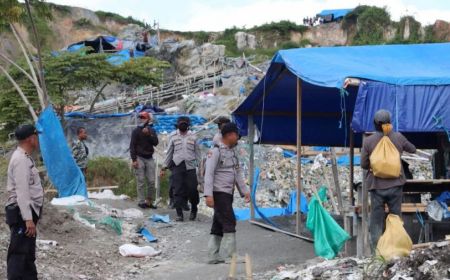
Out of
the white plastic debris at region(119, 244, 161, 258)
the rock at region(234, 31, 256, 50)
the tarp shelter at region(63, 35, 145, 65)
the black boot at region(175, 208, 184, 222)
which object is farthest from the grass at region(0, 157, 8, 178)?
the rock at region(234, 31, 256, 50)

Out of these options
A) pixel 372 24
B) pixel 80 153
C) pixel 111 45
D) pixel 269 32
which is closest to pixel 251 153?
pixel 80 153

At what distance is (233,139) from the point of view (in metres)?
7.30

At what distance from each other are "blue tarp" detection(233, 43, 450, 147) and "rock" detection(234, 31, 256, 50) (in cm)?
4280

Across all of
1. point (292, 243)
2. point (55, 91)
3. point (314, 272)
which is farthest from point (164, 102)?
point (314, 272)

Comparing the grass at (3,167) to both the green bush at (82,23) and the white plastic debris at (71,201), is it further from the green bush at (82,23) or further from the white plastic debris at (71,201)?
the green bush at (82,23)

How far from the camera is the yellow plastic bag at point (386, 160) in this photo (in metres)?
6.73

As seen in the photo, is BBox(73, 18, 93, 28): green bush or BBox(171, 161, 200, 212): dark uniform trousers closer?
BBox(171, 161, 200, 212): dark uniform trousers

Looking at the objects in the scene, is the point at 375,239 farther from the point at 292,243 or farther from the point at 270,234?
the point at 270,234

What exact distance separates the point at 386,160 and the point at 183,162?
15.1 ft

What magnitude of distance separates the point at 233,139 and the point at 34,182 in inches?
96.1

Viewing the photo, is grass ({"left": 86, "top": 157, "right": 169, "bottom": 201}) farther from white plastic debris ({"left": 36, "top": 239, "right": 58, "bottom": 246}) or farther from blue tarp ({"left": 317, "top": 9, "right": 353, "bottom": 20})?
blue tarp ({"left": 317, "top": 9, "right": 353, "bottom": 20})

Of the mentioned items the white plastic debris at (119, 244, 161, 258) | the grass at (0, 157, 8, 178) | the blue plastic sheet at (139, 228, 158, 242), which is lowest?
the grass at (0, 157, 8, 178)

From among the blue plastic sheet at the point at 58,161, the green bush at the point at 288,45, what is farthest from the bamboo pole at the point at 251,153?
the green bush at the point at 288,45

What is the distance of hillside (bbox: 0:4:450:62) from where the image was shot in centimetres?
5100
